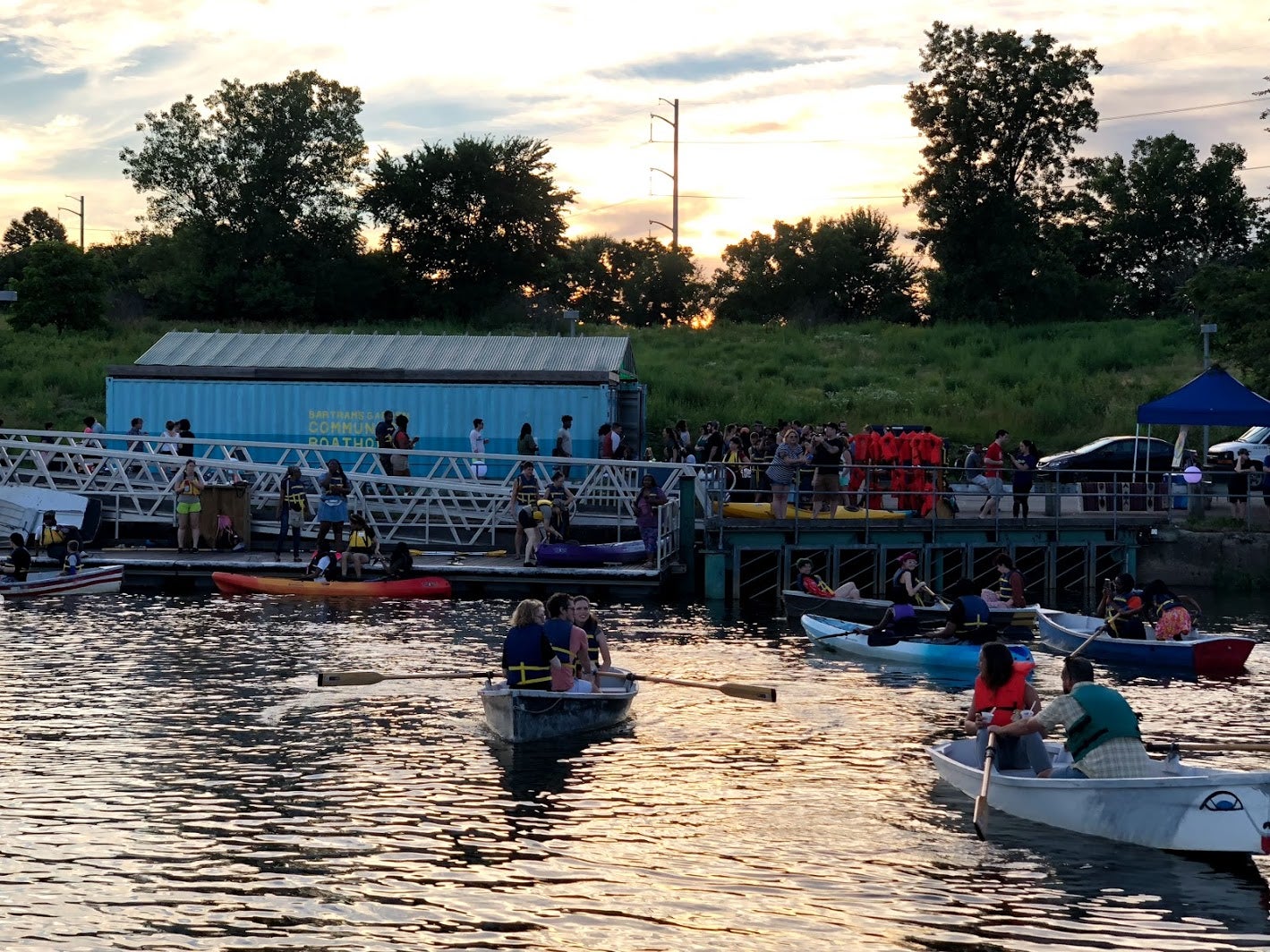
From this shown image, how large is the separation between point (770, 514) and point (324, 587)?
31.1 ft

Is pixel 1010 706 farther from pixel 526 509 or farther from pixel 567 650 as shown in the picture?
pixel 526 509

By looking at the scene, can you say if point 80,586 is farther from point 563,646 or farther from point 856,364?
point 856,364

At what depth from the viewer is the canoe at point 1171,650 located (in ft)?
72.5

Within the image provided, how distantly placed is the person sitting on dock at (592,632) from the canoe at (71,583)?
14584 mm

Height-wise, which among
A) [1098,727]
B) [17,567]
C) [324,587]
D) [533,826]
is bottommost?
[533,826]

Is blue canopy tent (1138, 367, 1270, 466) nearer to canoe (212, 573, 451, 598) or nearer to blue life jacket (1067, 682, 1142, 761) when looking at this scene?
canoe (212, 573, 451, 598)

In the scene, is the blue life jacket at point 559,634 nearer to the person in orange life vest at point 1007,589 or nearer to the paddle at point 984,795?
the paddle at point 984,795

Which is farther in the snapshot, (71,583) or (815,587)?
(71,583)

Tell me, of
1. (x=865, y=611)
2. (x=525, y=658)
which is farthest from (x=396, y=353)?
(x=525, y=658)

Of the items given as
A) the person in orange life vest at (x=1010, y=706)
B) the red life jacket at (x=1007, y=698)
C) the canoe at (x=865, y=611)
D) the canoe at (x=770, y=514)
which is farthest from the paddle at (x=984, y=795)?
the canoe at (x=770, y=514)

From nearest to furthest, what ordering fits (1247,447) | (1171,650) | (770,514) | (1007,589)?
(1171,650) → (1007,589) → (770,514) → (1247,447)

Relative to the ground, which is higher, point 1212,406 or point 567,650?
point 1212,406

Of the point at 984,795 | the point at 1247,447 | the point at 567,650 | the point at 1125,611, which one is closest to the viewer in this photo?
the point at 984,795

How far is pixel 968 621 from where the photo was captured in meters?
21.9
